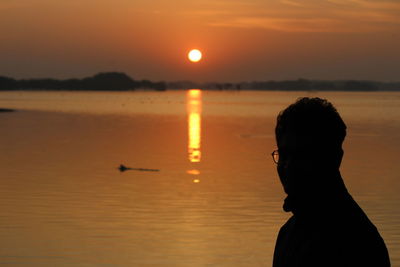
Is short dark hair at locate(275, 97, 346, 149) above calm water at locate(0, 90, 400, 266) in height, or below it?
above

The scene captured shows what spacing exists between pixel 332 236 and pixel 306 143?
0.37 meters

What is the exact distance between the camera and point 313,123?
3.13 m

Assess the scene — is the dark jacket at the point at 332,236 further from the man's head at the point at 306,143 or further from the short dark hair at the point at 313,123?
the short dark hair at the point at 313,123

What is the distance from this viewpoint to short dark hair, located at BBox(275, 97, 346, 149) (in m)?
3.13

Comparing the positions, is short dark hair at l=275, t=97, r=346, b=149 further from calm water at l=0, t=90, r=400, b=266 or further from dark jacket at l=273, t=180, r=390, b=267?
calm water at l=0, t=90, r=400, b=266

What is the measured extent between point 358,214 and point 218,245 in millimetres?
19704

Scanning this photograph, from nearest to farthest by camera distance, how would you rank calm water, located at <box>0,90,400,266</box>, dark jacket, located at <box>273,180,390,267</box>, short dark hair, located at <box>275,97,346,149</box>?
1. dark jacket, located at <box>273,180,390,267</box>
2. short dark hair, located at <box>275,97,346,149</box>
3. calm water, located at <box>0,90,400,266</box>

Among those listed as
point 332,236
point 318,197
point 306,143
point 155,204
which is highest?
point 306,143

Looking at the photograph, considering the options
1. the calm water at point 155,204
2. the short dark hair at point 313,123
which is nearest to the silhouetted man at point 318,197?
the short dark hair at point 313,123

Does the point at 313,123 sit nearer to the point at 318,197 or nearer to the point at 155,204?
the point at 318,197

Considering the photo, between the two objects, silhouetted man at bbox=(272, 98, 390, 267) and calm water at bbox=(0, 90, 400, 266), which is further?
calm water at bbox=(0, 90, 400, 266)

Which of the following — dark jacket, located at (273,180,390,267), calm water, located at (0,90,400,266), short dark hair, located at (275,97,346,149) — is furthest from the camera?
A: calm water, located at (0,90,400,266)

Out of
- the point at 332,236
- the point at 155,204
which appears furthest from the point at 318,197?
the point at 155,204

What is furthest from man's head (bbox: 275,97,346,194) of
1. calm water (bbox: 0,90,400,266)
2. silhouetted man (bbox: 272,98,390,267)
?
calm water (bbox: 0,90,400,266)
